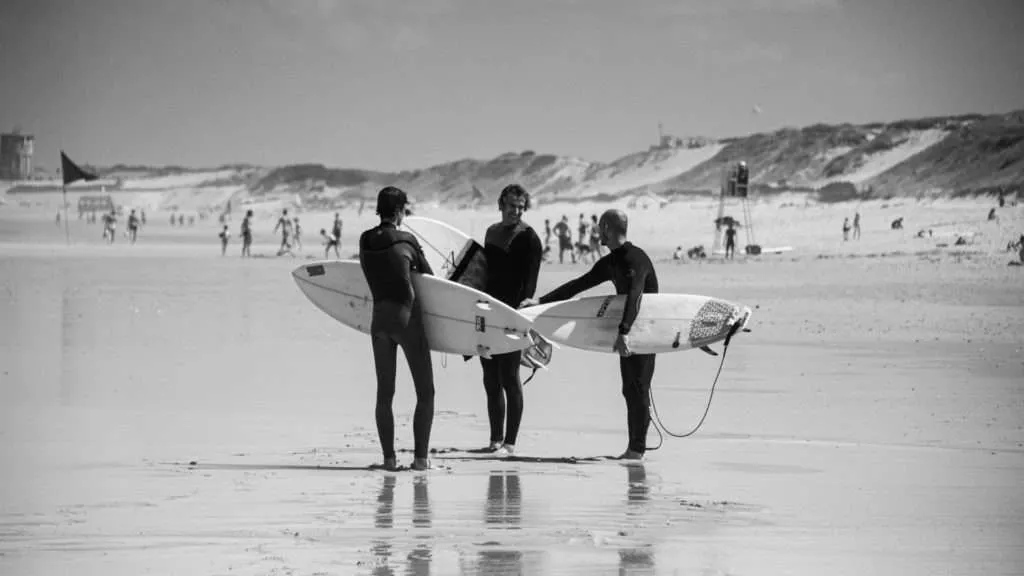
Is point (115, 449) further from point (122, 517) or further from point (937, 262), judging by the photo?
point (937, 262)

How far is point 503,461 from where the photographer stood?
8.75m

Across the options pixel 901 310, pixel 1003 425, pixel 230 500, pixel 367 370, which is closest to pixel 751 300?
pixel 901 310

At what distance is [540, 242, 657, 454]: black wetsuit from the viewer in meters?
8.77

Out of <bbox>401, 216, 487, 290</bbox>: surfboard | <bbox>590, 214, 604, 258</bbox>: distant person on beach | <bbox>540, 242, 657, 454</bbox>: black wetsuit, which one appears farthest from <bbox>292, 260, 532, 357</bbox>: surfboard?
<bbox>590, 214, 604, 258</bbox>: distant person on beach

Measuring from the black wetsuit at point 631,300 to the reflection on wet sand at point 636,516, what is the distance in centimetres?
23

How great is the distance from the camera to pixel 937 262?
34500 mm

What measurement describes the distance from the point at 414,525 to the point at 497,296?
234 centimetres

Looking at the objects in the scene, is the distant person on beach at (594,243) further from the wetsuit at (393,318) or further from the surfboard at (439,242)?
the wetsuit at (393,318)

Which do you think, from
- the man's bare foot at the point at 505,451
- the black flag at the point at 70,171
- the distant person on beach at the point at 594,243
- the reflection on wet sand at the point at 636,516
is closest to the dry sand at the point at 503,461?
the reflection on wet sand at the point at 636,516

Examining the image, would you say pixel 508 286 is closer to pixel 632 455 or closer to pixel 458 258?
pixel 458 258

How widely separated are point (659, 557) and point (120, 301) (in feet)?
55.2

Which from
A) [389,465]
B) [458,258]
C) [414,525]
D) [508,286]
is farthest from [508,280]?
[414,525]

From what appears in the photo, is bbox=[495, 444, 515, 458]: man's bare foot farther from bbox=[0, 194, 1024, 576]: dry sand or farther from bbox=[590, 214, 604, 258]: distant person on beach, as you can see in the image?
bbox=[590, 214, 604, 258]: distant person on beach

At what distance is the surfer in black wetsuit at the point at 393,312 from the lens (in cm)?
823
